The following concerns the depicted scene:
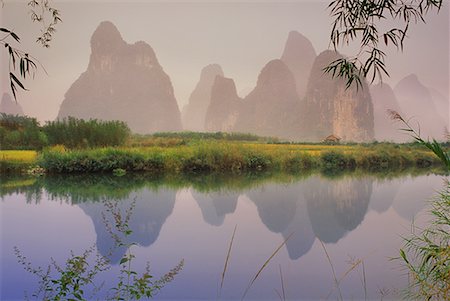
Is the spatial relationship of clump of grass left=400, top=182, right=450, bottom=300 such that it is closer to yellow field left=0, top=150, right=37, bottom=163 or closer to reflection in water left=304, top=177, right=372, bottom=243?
reflection in water left=304, top=177, right=372, bottom=243

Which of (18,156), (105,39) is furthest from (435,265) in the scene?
(105,39)

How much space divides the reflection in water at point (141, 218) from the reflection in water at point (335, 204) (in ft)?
7.20

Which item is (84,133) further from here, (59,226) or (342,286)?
(342,286)

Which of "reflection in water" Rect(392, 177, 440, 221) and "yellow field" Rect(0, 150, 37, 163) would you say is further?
"yellow field" Rect(0, 150, 37, 163)

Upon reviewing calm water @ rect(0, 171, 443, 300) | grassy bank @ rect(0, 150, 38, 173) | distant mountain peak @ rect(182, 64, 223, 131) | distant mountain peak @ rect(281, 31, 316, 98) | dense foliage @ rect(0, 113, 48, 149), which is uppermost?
distant mountain peak @ rect(281, 31, 316, 98)

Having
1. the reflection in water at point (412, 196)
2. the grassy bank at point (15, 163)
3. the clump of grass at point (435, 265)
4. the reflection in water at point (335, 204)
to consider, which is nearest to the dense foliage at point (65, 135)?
the grassy bank at point (15, 163)

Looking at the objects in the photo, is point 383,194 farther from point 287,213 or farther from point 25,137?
point 25,137

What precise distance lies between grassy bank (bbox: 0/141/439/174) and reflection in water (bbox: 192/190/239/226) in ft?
11.5

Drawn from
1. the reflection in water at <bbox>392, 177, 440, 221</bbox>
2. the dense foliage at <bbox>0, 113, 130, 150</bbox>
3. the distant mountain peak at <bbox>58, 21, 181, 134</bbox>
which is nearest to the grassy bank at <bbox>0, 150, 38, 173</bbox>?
the dense foliage at <bbox>0, 113, 130, 150</bbox>

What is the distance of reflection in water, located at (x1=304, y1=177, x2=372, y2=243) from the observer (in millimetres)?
6132

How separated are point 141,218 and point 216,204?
5.85ft

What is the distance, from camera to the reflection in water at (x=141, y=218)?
5069 millimetres

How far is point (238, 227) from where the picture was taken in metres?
6.36

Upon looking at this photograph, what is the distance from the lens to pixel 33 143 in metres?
13.9
